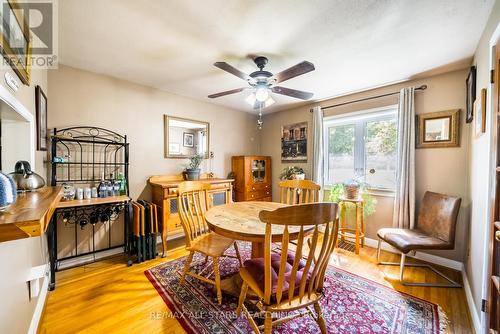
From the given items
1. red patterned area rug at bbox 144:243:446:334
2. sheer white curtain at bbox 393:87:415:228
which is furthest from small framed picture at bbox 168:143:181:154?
sheer white curtain at bbox 393:87:415:228

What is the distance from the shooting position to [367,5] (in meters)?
1.42

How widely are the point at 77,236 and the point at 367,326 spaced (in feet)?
10.7

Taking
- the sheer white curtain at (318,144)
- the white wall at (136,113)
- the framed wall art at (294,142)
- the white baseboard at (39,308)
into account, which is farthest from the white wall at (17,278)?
the framed wall art at (294,142)

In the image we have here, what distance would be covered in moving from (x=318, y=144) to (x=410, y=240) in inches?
77.1

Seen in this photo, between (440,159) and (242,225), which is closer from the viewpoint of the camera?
(242,225)

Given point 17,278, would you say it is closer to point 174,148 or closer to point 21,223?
point 21,223

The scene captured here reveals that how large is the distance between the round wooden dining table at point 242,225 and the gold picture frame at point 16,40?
5.13 feet

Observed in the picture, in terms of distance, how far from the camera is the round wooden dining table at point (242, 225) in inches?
54.9

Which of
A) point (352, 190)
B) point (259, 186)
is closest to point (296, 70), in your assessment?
point (352, 190)

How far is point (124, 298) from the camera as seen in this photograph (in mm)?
1830

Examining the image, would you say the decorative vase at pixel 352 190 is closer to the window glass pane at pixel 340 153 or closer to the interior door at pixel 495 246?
the window glass pane at pixel 340 153

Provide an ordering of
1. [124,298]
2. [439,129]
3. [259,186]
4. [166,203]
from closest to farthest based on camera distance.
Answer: [124,298], [439,129], [166,203], [259,186]

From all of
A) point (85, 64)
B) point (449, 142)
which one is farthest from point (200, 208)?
point (449, 142)

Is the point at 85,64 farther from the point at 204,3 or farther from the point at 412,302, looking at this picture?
the point at 412,302
